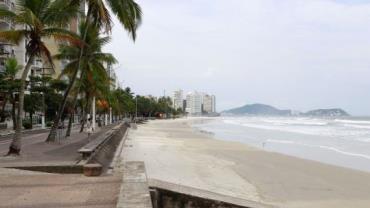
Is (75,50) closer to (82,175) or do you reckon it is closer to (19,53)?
(82,175)

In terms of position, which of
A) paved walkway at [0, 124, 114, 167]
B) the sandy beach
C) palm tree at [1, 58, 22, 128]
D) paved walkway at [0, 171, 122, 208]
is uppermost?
palm tree at [1, 58, 22, 128]

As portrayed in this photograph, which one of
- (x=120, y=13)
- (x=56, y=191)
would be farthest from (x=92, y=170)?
(x=120, y=13)

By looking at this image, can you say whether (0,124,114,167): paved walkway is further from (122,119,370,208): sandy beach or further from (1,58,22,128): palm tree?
(1,58,22,128): palm tree

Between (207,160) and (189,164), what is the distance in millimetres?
3037

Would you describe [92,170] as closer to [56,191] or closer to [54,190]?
[54,190]

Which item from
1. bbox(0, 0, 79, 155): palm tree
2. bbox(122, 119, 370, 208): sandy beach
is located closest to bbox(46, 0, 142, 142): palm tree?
bbox(0, 0, 79, 155): palm tree

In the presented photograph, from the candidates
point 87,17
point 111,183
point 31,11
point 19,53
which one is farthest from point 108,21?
point 19,53

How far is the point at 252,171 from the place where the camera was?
2500cm

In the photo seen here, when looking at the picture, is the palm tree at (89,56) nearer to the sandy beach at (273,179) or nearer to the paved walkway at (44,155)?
the paved walkway at (44,155)

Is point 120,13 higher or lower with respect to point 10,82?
higher

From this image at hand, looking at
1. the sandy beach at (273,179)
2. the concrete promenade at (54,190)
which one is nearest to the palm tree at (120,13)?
the sandy beach at (273,179)

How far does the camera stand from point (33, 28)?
19.7 meters

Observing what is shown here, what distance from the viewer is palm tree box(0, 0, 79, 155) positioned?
1942cm

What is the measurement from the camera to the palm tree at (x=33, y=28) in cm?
1942
